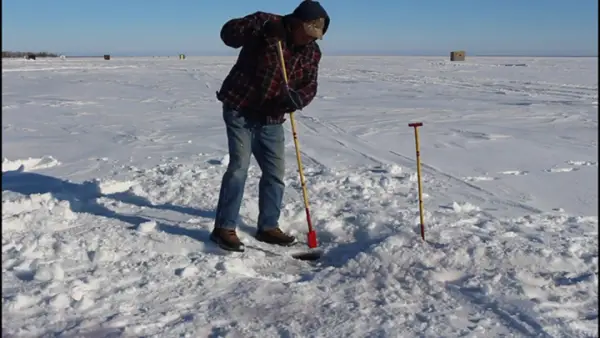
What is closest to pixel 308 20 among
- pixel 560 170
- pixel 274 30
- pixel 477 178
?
pixel 274 30

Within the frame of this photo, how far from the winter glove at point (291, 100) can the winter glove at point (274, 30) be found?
0.36 m

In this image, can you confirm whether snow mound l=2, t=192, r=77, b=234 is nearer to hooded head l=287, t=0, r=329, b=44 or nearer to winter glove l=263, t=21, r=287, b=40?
winter glove l=263, t=21, r=287, b=40

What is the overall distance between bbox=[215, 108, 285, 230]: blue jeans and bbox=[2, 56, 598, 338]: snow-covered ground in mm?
258

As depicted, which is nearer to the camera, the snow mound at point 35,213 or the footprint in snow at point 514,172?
the snow mound at point 35,213

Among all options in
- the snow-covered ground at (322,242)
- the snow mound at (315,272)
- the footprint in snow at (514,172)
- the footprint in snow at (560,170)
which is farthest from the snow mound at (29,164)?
the footprint in snow at (560,170)

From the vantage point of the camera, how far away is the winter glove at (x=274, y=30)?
12.3ft

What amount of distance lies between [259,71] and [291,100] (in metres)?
0.30

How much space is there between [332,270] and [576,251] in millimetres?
1605

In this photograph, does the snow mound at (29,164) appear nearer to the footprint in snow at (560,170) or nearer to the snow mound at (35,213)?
the snow mound at (35,213)

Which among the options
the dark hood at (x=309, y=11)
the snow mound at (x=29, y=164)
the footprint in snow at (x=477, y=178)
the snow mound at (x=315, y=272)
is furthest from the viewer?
the snow mound at (x=29, y=164)

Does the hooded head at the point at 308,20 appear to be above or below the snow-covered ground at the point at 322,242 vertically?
above

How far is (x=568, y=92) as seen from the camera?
15.5m

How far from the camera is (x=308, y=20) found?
3744 mm

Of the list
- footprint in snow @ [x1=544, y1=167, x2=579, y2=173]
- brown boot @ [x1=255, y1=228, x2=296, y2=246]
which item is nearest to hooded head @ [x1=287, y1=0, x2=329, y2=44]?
brown boot @ [x1=255, y1=228, x2=296, y2=246]
